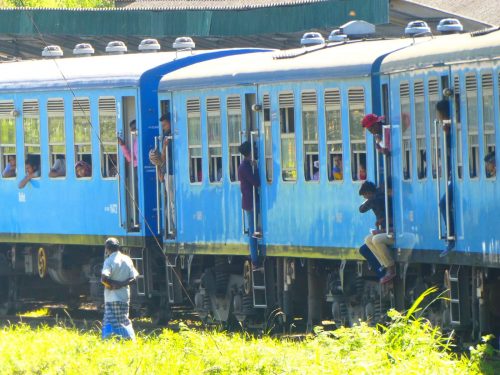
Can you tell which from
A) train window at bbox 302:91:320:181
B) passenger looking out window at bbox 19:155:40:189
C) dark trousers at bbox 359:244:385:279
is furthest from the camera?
passenger looking out window at bbox 19:155:40:189

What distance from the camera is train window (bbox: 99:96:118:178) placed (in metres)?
22.8

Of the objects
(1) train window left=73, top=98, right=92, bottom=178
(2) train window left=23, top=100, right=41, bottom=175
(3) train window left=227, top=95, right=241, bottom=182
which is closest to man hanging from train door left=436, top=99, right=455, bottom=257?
(3) train window left=227, top=95, right=241, bottom=182

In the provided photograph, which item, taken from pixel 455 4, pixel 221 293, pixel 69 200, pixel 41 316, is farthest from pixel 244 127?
pixel 455 4

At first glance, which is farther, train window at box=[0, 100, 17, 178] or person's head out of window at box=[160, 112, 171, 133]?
train window at box=[0, 100, 17, 178]

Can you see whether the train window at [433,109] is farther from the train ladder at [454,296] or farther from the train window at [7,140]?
the train window at [7,140]

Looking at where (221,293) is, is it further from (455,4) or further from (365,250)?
(455,4)

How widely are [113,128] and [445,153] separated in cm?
711

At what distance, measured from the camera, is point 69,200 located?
931 inches

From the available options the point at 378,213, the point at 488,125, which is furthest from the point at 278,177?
the point at 488,125

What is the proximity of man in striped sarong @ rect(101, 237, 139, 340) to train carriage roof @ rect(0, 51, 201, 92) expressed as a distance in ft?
13.0

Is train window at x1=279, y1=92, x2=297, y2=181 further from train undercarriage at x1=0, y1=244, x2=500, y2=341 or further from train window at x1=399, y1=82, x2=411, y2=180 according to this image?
train window at x1=399, y1=82, x2=411, y2=180

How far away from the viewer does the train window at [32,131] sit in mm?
24094

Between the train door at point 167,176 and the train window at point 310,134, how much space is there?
304 centimetres

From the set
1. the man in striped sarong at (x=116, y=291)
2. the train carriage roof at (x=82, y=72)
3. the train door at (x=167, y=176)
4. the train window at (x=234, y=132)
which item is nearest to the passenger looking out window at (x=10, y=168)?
the train carriage roof at (x=82, y=72)
